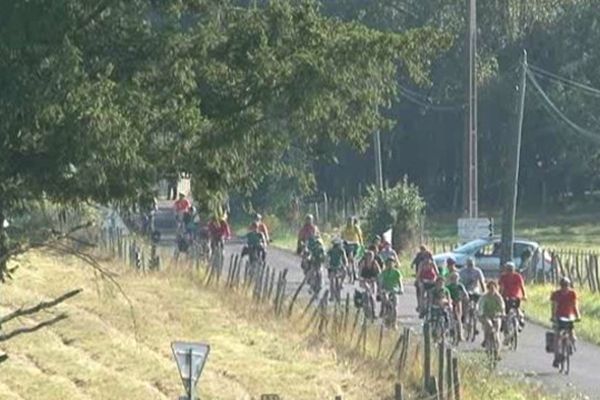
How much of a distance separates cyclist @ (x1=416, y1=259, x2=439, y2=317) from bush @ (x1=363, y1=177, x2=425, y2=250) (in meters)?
20.4

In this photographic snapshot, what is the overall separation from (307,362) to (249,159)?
9435 mm

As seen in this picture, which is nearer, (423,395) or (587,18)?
(423,395)

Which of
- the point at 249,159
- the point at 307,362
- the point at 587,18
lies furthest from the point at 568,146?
the point at 249,159

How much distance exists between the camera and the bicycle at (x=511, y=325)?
3388 centimetres

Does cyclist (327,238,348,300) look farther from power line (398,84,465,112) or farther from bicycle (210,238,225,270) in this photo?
power line (398,84,465,112)

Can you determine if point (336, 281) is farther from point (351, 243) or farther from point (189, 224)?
point (189, 224)

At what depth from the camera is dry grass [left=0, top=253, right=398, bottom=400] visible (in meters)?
27.6

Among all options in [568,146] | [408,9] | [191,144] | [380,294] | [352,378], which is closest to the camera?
[191,144]

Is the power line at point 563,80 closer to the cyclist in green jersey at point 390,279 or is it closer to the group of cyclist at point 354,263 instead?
the group of cyclist at point 354,263

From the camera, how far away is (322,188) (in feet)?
303

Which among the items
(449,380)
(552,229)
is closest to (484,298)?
(449,380)

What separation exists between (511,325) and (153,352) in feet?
21.4

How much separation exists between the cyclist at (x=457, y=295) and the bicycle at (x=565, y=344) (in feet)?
8.28

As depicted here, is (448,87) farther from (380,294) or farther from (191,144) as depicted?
(191,144)
